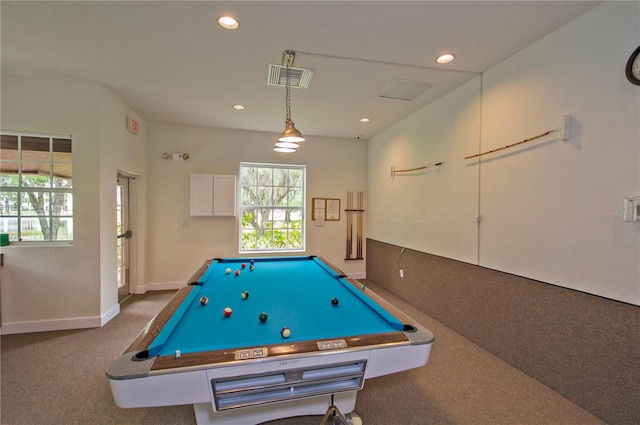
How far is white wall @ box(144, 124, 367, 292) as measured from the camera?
4395mm

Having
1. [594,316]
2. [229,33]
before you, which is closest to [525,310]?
[594,316]

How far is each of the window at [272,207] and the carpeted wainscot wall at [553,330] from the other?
2638 mm

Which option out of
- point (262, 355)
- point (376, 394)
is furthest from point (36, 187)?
point (376, 394)

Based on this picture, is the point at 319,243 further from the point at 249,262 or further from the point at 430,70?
the point at 430,70

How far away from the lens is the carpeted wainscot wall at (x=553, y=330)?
5.52 feet

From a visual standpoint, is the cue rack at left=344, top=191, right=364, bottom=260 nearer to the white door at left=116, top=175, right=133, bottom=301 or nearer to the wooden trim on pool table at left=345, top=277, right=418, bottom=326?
the wooden trim on pool table at left=345, top=277, right=418, bottom=326

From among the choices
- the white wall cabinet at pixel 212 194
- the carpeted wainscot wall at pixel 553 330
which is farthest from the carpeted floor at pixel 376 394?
the white wall cabinet at pixel 212 194

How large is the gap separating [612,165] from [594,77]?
62cm

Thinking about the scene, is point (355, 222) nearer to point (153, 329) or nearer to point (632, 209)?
point (632, 209)

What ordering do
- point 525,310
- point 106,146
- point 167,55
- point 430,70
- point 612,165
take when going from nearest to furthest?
point 612,165, point 525,310, point 167,55, point 430,70, point 106,146

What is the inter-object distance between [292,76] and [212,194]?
2519 mm

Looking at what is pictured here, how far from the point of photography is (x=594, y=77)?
6.05 feet

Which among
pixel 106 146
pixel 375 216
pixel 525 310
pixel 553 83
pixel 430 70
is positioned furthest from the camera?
pixel 375 216

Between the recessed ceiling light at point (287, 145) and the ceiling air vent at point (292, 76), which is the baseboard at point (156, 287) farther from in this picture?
the ceiling air vent at point (292, 76)
